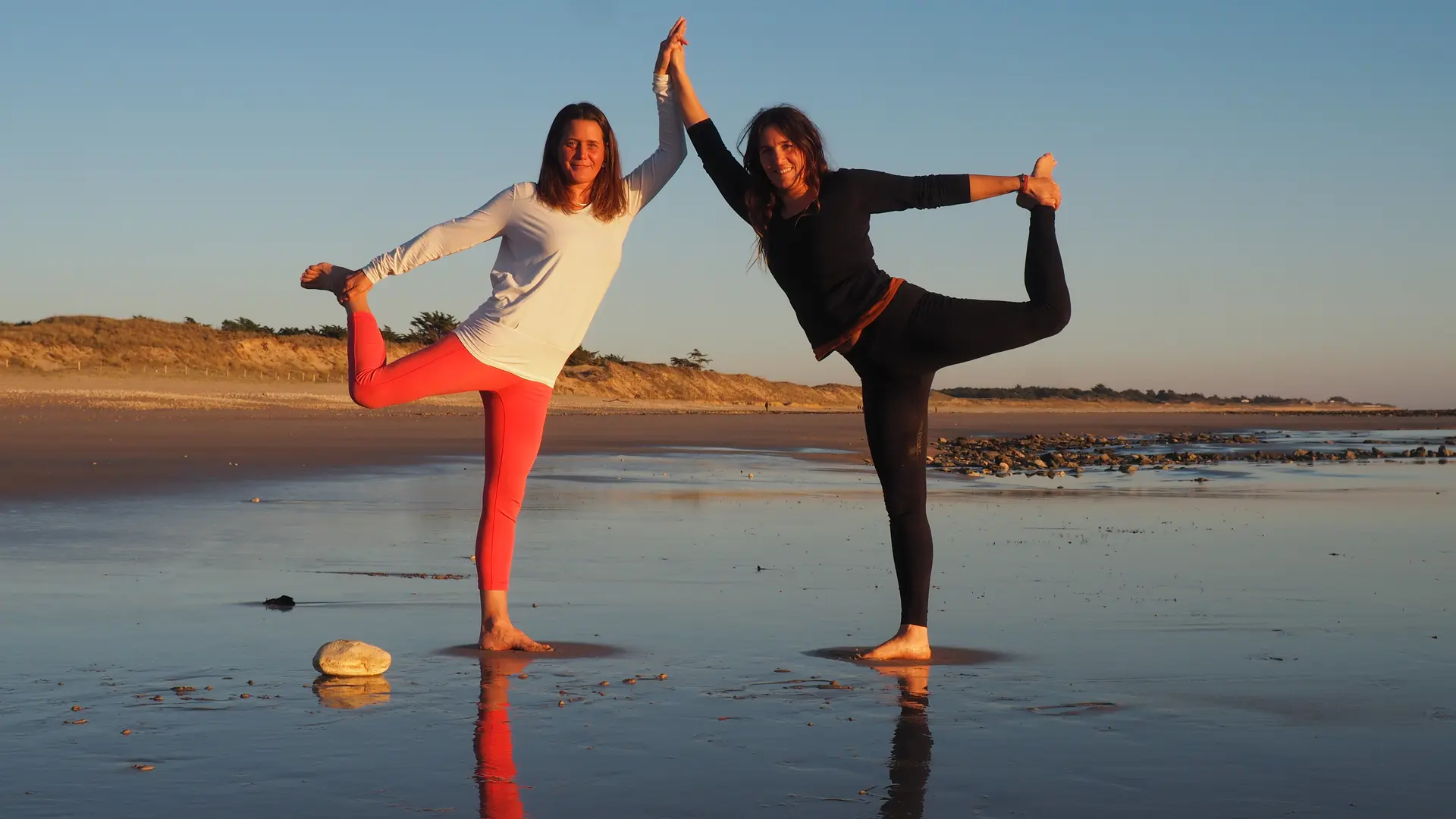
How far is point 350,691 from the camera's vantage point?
4215mm

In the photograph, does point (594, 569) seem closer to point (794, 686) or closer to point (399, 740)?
point (794, 686)

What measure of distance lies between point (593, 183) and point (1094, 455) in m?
16.8

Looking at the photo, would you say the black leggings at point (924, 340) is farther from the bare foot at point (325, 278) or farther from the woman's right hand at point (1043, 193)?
the bare foot at point (325, 278)

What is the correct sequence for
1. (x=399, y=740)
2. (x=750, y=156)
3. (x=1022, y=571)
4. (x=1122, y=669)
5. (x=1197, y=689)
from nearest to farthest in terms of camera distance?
(x=399, y=740) → (x=1197, y=689) → (x=1122, y=669) → (x=750, y=156) → (x=1022, y=571)

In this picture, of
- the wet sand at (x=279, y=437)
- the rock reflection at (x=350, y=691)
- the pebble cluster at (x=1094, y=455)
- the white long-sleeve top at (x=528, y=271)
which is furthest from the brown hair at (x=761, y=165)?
the pebble cluster at (x=1094, y=455)

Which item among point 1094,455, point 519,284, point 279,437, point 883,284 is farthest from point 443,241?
point 279,437

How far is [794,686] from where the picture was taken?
14.3 feet

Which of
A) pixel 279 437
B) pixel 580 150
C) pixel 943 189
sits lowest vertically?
pixel 279 437

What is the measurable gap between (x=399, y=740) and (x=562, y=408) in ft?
151

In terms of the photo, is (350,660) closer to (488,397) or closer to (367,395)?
(367,395)

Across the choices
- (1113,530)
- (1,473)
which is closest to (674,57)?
(1113,530)

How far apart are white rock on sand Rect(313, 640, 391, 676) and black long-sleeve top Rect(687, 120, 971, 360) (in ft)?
6.31

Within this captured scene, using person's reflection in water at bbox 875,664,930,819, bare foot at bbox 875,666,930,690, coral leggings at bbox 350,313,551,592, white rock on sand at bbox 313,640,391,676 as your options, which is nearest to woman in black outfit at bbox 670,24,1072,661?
bare foot at bbox 875,666,930,690

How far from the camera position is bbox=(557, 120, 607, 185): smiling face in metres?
5.39
